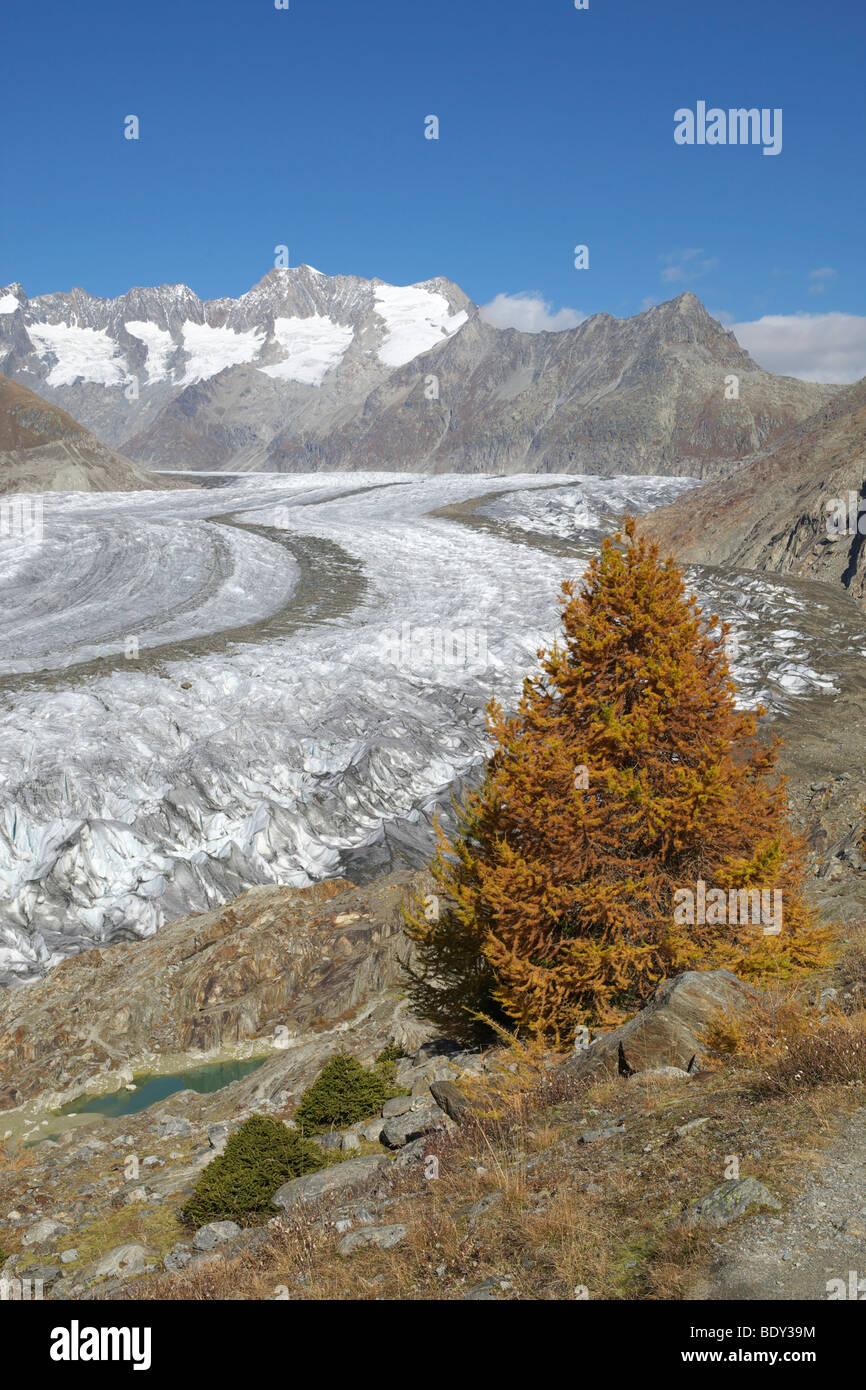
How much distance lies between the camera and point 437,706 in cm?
3347

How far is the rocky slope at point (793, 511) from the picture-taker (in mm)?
53875

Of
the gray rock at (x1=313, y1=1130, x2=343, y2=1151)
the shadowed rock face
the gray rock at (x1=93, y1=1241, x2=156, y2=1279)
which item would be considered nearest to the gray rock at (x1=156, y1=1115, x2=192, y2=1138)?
the gray rock at (x1=313, y1=1130, x2=343, y2=1151)

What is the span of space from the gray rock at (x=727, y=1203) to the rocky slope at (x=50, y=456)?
104350mm

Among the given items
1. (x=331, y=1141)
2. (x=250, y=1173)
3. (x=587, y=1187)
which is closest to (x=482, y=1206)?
(x=587, y=1187)

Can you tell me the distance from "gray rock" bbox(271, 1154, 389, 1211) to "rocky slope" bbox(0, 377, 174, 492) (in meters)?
100

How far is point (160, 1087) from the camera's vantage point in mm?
18766

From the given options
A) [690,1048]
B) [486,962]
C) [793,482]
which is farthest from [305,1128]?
[793,482]

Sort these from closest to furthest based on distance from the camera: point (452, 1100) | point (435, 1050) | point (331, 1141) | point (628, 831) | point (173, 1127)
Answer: point (452, 1100) < point (628, 831) < point (331, 1141) < point (435, 1050) < point (173, 1127)

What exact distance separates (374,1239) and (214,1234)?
11.0 feet

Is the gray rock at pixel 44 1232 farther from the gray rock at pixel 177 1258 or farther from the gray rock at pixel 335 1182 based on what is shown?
the gray rock at pixel 335 1182

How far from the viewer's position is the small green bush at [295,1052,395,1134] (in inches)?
486

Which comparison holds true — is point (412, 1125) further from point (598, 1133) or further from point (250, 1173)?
point (598, 1133)

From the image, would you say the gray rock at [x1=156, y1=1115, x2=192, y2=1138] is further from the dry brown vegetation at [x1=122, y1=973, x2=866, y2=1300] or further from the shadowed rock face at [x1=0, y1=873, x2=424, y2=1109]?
the dry brown vegetation at [x1=122, y1=973, x2=866, y2=1300]

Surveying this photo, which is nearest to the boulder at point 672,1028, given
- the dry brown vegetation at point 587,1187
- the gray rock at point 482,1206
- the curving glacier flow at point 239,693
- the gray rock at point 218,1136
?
the dry brown vegetation at point 587,1187
